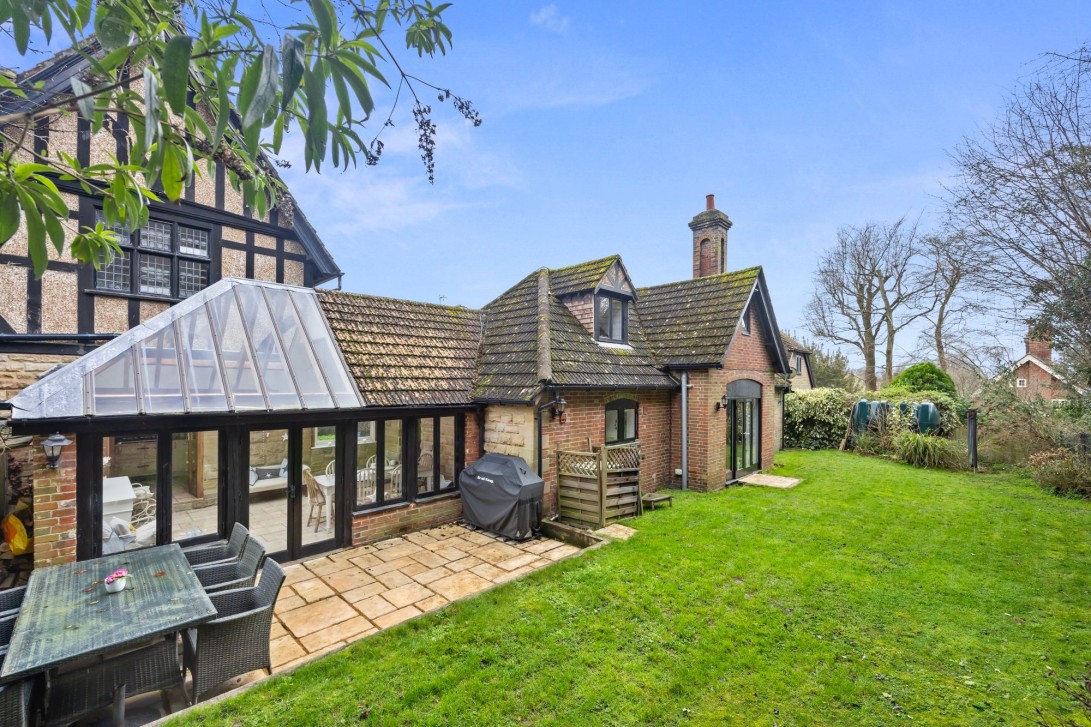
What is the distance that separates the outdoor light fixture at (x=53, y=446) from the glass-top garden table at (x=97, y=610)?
124cm

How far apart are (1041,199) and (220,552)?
32.8ft

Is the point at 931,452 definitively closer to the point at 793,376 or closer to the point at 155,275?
the point at 793,376

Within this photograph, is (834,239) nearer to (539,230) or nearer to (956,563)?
(539,230)

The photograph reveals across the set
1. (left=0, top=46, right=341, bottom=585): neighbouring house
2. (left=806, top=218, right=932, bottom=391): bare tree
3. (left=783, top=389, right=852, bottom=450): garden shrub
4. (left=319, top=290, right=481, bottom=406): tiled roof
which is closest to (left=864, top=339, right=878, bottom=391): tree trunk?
(left=806, top=218, right=932, bottom=391): bare tree

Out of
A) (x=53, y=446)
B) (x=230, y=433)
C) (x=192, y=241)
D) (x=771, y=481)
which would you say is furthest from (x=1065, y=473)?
(x=192, y=241)

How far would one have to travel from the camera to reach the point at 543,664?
447 centimetres

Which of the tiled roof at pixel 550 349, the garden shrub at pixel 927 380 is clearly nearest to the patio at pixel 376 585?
the tiled roof at pixel 550 349

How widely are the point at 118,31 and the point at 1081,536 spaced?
45.2 feet

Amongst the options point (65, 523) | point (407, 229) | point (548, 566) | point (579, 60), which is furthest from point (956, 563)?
point (407, 229)

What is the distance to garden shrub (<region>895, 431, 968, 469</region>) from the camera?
1415 centimetres

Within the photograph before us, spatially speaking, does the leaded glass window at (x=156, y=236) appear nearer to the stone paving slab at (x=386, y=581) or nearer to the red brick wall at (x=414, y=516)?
the red brick wall at (x=414, y=516)

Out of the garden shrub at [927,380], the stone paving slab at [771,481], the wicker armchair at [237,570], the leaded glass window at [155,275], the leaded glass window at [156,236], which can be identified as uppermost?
the leaded glass window at [156,236]

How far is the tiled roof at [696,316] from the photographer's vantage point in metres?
11.4

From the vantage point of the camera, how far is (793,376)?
2580 centimetres
